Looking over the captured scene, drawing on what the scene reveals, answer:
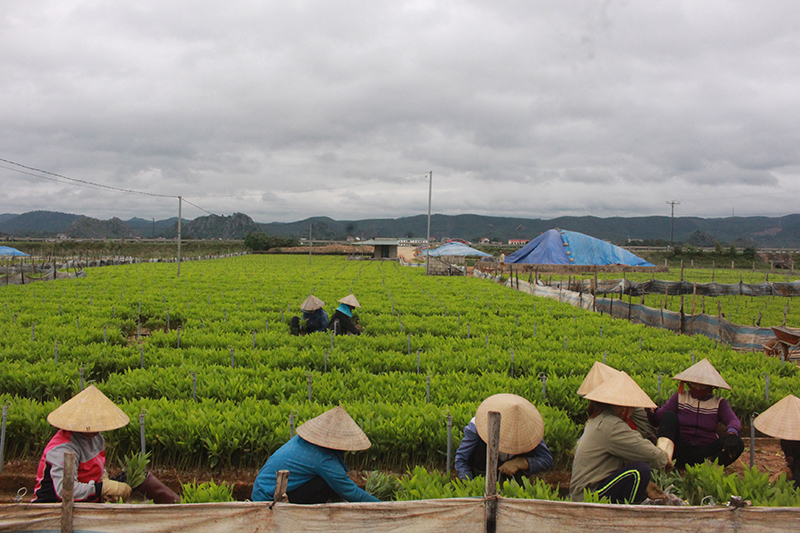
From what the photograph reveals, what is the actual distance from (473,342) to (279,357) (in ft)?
12.3

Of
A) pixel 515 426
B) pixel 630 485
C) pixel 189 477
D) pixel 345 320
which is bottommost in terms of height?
pixel 189 477

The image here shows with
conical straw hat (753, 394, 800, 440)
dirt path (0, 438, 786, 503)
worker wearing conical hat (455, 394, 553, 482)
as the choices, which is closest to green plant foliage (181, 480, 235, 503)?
dirt path (0, 438, 786, 503)

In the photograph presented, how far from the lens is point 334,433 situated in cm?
357

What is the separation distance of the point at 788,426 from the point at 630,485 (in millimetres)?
1660

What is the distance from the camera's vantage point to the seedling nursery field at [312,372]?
5.13 m

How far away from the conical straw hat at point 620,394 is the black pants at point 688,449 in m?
0.91

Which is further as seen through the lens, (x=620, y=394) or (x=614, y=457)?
(x=620, y=394)

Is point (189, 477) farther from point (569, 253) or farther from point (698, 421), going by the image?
point (569, 253)

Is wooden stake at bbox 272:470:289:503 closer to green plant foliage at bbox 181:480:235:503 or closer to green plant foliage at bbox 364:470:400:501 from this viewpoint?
green plant foliage at bbox 181:480:235:503

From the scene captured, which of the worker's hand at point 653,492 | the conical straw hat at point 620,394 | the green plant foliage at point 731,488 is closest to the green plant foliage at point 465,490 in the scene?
the worker's hand at point 653,492

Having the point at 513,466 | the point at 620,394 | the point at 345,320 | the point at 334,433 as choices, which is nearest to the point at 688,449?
the point at 620,394

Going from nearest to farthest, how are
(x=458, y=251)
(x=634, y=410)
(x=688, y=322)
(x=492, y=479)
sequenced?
(x=492, y=479) < (x=634, y=410) < (x=688, y=322) < (x=458, y=251)

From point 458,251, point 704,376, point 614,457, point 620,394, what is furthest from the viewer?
point 458,251

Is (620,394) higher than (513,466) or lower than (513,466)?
higher
